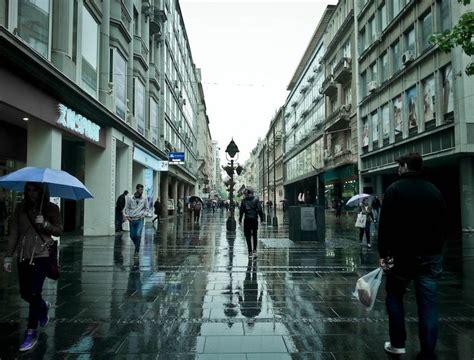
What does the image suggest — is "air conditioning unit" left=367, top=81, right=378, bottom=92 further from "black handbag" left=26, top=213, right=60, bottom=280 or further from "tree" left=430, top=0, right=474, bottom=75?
"black handbag" left=26, top=213, right=60, bottom=280

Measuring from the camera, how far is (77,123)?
14516mm

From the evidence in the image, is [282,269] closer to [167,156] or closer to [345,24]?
[167,156]

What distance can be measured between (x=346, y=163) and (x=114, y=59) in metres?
22.6

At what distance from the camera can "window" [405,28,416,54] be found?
24.3 metres

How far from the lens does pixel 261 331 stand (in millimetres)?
5023

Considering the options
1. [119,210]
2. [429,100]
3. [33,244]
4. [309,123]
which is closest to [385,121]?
[429,100]

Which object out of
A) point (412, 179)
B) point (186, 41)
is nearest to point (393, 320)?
point (412, 179)

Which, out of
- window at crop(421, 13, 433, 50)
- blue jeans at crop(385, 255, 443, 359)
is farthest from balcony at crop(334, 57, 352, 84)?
blue jeans at crop(385, 255, 443, 359)

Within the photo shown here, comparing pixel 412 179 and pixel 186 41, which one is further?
pixel 186 41

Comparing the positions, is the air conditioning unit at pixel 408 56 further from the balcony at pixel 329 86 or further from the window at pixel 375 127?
the balcony at pixel 329 86

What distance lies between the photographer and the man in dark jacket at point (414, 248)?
4.00 metres

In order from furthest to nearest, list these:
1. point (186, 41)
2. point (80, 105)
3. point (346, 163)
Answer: point (186, 41), point (346, 163), point (80, 105)

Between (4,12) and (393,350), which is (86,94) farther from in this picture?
(393,350)

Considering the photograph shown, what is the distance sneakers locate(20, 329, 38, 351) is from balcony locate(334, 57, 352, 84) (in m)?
34.2
